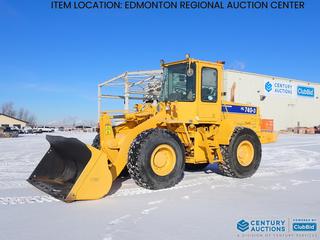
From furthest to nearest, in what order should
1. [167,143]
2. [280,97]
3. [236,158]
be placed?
1. [280,97]
2. [236,158]
3. [167,143]

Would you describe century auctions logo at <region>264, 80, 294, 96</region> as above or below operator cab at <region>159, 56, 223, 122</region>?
above

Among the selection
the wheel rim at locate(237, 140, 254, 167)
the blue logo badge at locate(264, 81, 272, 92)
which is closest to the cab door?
the wheel rim at locate(237, 140, 254, 167)

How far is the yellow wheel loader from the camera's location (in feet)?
21.8

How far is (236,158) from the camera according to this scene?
8.84 m

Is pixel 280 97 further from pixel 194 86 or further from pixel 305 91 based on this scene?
pixel 194 86

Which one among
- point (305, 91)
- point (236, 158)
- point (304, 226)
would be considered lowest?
point (304, 226)

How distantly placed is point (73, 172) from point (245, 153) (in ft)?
14.2

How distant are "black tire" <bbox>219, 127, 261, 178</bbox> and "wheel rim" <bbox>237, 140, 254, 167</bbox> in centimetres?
8

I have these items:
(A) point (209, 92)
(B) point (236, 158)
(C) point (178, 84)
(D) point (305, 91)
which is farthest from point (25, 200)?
(D) point (305, 91)

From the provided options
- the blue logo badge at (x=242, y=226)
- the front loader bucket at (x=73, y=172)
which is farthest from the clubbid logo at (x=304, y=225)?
the front loader bucket at (x=73, y=172)

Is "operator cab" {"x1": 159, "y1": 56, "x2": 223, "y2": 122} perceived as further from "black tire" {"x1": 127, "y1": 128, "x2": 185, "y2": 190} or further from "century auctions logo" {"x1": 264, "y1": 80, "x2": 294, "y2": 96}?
"century auctions logo" {"x1": 264, "y1": 80, "x2": 294, "y2": 96}

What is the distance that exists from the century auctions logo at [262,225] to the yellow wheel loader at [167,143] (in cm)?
235

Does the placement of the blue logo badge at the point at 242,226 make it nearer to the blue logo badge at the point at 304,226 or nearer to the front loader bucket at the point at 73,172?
the blue logo badge at the point at 304,226

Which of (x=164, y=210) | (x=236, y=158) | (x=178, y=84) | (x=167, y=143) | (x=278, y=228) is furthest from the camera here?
(x=236, y=158)
